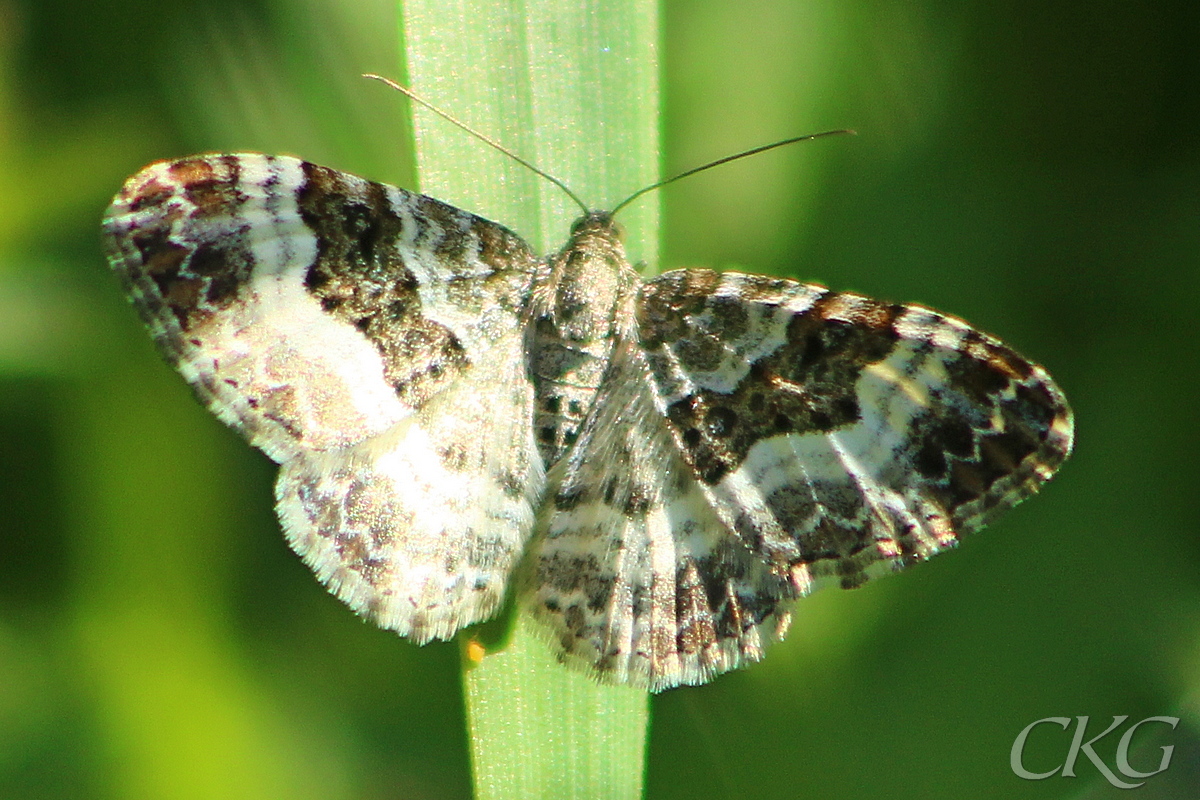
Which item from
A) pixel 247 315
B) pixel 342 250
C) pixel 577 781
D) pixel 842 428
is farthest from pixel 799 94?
pixel 577 781

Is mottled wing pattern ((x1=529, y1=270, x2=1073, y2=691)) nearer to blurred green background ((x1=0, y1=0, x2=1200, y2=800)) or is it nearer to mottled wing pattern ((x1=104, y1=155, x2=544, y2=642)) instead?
mottled wing pattern ((x1=104, y1=155, x2=544, y2=642))

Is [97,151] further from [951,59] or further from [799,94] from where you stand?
[951,59]

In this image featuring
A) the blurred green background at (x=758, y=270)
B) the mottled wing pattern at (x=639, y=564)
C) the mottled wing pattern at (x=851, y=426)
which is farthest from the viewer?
the blurred green background at (x=758, y=270)

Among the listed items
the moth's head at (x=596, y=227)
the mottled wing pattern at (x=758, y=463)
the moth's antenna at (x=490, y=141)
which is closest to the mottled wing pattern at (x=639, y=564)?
the mottled wing pattern at (x=758, y=463)

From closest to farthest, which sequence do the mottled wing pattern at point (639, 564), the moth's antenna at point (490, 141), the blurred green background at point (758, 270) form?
the mottled wing pattern at point (639, 564), the moth's antenna at point (490, 141), the blurred green background at point (758, 270)

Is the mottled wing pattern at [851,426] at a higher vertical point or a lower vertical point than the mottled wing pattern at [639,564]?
higher

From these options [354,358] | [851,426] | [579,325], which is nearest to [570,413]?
[579,325]

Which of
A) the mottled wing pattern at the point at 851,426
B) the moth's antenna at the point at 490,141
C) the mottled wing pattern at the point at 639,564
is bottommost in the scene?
the mottled wing pattern at the point at 639,564

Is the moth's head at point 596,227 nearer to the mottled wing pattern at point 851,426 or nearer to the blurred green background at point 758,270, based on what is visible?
the mottled wing pattern at point 851,426

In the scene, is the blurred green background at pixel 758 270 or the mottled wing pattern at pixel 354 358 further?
the blurred green background at pixel 758 270
